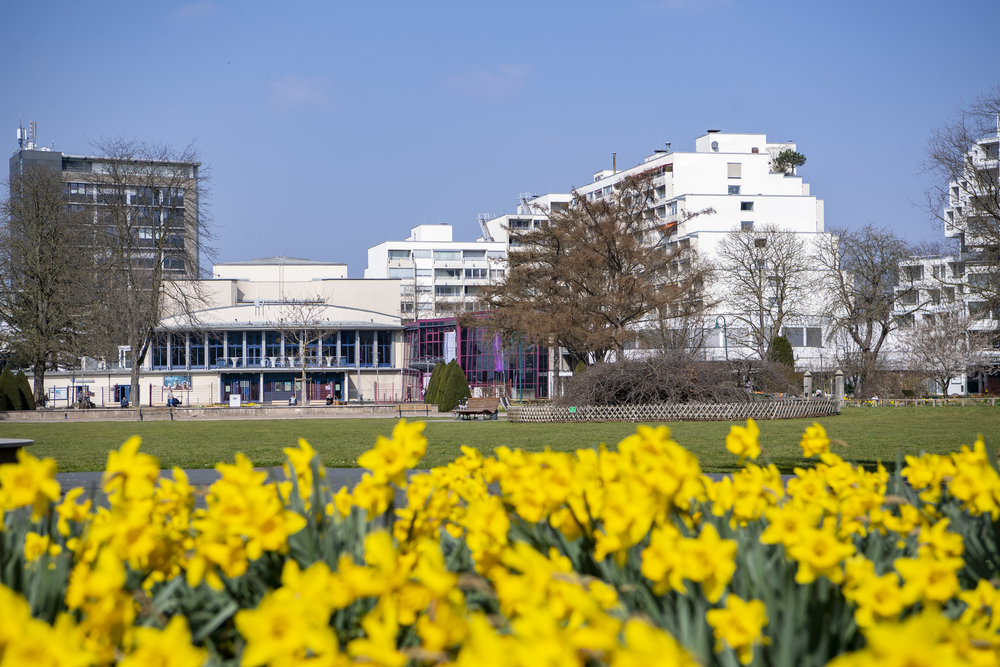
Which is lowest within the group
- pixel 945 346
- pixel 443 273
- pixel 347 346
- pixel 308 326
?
pixel 945 346

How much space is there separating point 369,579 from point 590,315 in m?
36.1

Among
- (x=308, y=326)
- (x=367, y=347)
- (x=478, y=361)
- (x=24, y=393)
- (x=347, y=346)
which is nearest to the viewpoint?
(x=24, y=393)

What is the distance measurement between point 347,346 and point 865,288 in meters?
37.8

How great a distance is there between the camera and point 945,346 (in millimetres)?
55219

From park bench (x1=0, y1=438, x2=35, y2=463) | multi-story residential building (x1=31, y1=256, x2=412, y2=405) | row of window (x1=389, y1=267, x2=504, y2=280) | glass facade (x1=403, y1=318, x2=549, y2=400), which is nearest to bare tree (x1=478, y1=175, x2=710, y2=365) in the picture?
glass facade (x1=403, y1=318, x2=549, y2=400)

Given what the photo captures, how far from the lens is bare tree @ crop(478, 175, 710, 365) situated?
Result: 3788cm

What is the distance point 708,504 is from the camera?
3.65 m

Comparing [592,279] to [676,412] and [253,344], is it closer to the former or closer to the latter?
[676,412]

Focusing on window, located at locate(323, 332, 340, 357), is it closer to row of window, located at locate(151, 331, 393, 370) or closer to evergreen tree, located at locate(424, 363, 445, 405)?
row of window, located at locate(151, 331, 393, 370)

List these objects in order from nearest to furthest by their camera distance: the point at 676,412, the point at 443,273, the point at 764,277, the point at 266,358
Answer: the point at 676,412, the point at 764,277, the point at 266,358, the point at 443,273

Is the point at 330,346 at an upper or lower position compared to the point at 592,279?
lower

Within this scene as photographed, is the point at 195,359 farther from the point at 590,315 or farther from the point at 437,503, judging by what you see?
the point at 437,503

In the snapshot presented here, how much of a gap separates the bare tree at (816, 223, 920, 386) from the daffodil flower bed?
2134 inches

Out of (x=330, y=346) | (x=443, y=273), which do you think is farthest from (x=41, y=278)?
(x=443, y=273)
